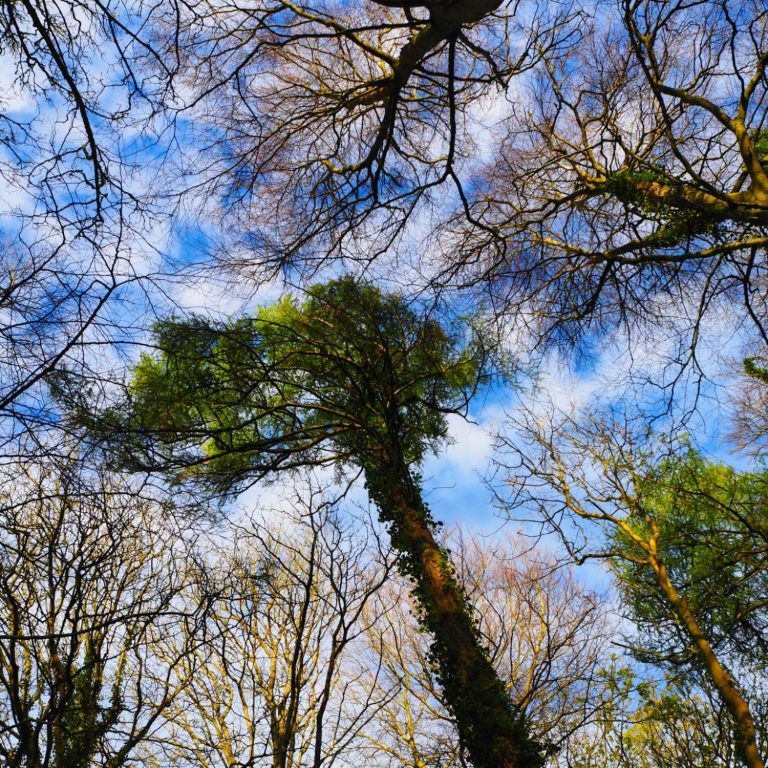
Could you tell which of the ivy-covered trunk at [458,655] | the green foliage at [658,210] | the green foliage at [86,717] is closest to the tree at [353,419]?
the ivy-covered trunk at [458,655]

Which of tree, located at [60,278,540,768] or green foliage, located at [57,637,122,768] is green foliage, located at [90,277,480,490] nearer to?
tree, located at [60,278,540,768]

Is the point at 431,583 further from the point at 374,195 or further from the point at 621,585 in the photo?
the point at 621,585

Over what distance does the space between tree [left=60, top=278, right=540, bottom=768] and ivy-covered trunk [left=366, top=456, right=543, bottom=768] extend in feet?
0.04

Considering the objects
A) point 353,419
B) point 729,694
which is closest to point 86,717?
point 353,419

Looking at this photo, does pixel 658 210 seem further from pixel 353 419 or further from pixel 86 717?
pixel 86 717

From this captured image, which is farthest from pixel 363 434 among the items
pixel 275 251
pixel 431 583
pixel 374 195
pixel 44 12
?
pixel 44 12

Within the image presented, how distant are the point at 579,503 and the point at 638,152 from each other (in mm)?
5743

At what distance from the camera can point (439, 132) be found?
622cm

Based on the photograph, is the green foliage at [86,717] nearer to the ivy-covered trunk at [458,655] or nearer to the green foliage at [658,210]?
the ivy-covered trunk at [458,655]

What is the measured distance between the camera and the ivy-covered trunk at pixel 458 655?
4.37 metres

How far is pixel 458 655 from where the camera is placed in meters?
4.95

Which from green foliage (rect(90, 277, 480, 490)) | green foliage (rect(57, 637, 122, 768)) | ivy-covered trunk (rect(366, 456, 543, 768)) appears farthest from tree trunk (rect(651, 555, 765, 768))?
green foliage (rect(57, 637, 122, 768))

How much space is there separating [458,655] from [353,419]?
2596 mm

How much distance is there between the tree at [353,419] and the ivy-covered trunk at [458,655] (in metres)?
0.01
